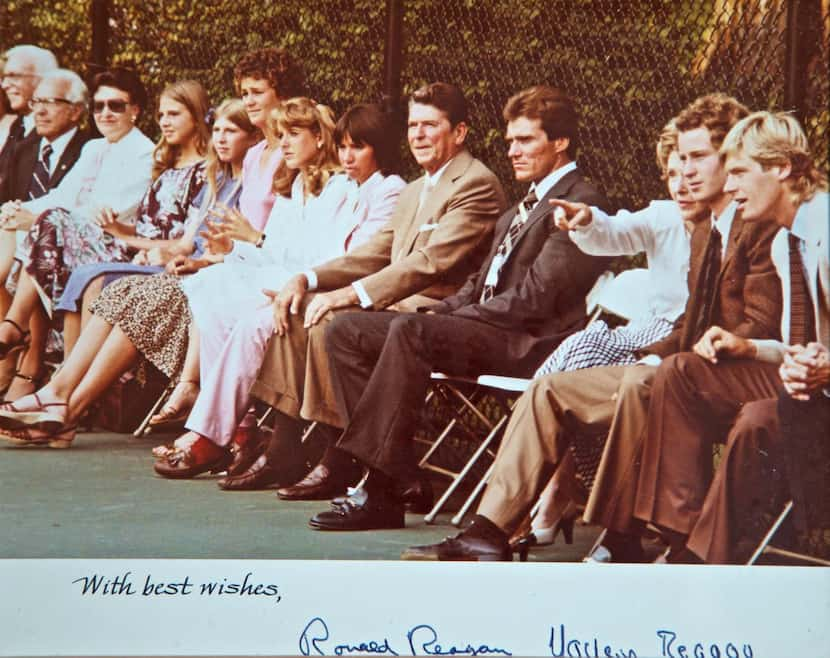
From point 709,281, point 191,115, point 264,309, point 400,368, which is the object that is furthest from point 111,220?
point 709,281

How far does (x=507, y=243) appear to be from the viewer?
5.57 m

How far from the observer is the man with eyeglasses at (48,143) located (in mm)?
6105

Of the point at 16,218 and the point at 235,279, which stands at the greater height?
the point at 16,218

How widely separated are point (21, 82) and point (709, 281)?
3.01m

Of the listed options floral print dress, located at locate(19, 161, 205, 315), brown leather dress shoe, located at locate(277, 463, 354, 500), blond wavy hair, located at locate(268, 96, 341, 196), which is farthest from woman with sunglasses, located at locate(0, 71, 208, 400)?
brown leather dress shoe, located at locate(277, 463, 354, 500)

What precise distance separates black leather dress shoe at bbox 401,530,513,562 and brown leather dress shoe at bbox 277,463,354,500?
1.76 ft

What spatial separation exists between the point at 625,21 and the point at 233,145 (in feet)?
5.70

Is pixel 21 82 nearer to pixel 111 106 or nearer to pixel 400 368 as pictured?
pixel 111 106

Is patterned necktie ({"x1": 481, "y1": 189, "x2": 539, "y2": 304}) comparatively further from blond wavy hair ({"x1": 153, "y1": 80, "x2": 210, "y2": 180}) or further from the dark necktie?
blond wavy hair ({"x1": 153, "y1": 80, "x2": 210, "y2": 180})

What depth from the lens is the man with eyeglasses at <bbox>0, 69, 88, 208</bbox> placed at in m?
6.11

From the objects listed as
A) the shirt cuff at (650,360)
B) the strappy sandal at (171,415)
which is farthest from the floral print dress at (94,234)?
the shirt cuff at (650,360)

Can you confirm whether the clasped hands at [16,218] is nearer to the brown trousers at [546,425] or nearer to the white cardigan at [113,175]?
the white cardigan at [113,175]

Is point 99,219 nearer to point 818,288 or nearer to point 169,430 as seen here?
point 169,430

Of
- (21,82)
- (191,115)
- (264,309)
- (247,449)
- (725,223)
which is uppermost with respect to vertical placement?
(21,82)
